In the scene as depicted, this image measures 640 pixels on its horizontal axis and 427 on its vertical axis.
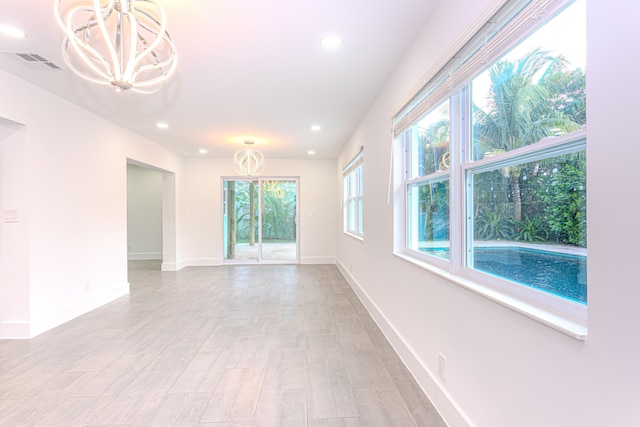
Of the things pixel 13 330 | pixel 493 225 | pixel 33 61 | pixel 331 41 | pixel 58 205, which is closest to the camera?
pixel 493 225

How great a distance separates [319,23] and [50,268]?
3.61 metres

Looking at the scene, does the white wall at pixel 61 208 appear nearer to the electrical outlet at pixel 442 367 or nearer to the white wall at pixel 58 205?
the white wall at pixel 58 205

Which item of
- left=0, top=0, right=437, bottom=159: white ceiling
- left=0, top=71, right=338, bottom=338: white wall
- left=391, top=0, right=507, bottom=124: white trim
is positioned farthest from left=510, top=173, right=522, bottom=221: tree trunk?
left=0, top=71, right=338, bottom=338: white wall

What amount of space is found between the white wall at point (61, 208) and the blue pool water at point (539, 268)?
4008 millimetres

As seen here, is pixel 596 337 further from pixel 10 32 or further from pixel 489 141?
pixel 10 32

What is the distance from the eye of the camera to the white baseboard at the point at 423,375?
1708mm

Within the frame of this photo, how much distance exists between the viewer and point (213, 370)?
2.42 m

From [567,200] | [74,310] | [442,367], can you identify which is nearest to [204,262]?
[74,310]

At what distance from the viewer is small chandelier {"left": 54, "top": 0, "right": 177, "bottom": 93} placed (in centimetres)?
145

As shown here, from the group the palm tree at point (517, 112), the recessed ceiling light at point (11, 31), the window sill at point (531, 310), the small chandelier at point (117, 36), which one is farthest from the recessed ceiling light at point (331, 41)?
the recessed ceiling light at point (11, 31)

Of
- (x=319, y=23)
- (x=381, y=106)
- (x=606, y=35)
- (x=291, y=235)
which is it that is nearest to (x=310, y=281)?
(x=291, y=235)

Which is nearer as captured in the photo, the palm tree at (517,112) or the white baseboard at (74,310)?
the palm tree at (517,112)

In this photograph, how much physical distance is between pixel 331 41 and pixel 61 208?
3394mm

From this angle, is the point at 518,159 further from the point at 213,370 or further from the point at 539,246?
the point at 213,370
